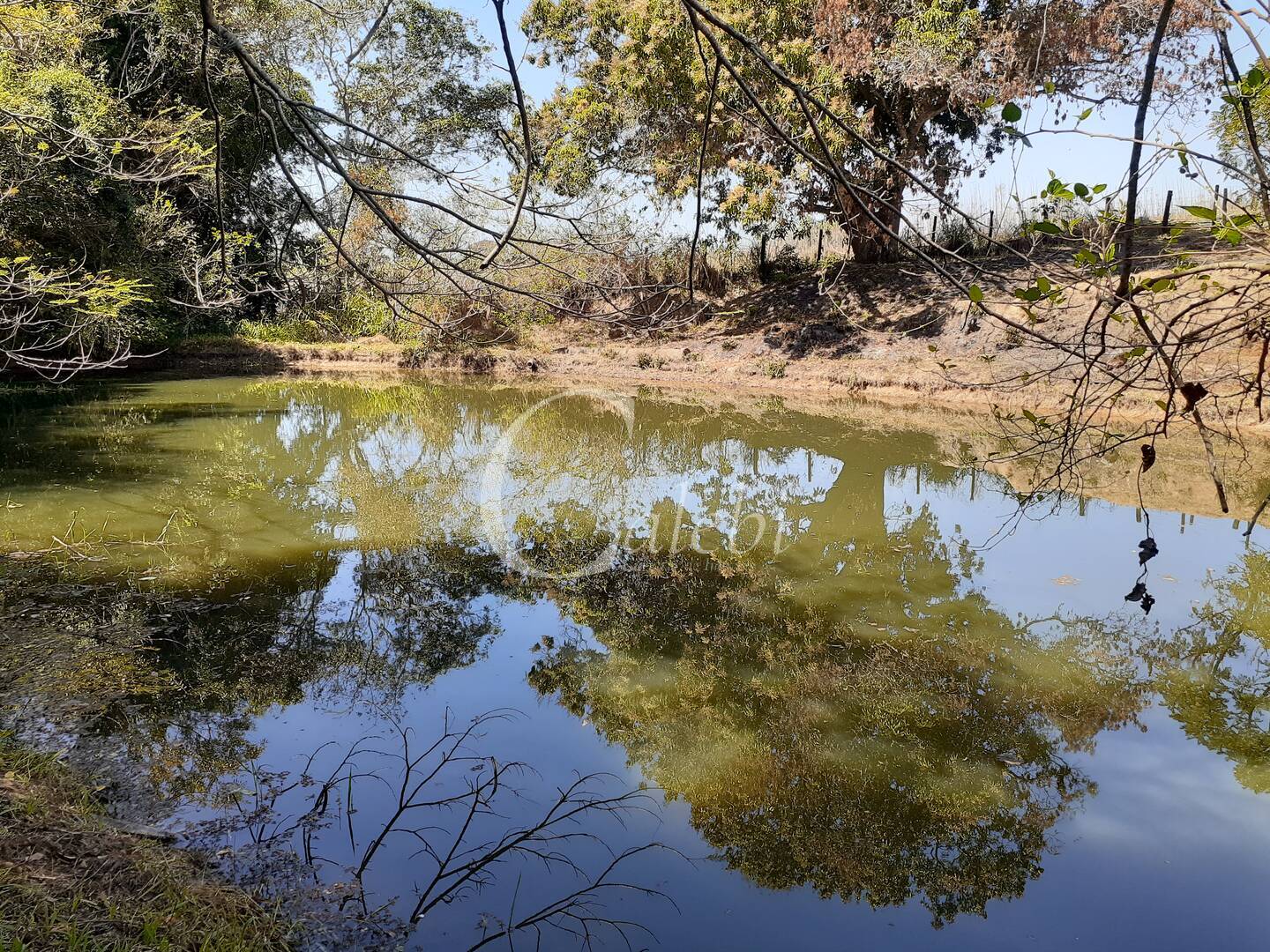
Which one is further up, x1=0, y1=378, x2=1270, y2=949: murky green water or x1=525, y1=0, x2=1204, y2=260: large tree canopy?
x1=525, y1=0, x2=1204, y2=260: large tree canopy

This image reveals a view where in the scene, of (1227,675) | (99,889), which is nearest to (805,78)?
(1227,675)

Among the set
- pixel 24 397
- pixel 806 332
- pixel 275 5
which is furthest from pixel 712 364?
pixel 24 397

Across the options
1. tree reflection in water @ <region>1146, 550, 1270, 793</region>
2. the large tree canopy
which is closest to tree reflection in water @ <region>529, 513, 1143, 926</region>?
tree reflection in water @ <region>1146, 550, 1270, 793</region>

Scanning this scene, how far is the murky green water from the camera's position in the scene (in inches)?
90.2

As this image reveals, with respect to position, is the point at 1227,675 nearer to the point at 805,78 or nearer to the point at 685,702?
the point at 685,702

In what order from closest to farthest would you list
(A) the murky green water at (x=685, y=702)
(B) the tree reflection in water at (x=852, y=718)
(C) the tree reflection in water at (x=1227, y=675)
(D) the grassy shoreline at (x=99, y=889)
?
(D) the grassy shoreline at (x=99, y=889) < (A) the murky green water at (x=685, y=702) < (B) the tree reflection in water at (x=852, y=718) < (C) the tree reflection in water at (x=1227, y=675)

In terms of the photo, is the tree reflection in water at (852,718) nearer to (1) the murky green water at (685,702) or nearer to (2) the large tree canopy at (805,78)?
(1) the murky green water at (685,702)

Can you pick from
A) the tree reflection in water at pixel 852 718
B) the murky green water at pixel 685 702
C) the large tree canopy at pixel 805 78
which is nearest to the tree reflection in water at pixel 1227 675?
the murky green water at pixel 685 702

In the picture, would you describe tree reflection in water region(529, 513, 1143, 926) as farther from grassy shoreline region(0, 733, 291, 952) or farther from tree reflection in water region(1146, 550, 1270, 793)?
grassy shoreline region(0, 733, 291, 952)

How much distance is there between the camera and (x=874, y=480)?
7109 mm

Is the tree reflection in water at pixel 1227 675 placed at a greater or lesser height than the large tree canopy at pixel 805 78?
lesser

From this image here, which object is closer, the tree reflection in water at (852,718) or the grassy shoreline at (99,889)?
the grassy shoreline at (99,889)

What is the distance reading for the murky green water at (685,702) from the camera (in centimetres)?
229

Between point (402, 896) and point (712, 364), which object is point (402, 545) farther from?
point (712, 364)
